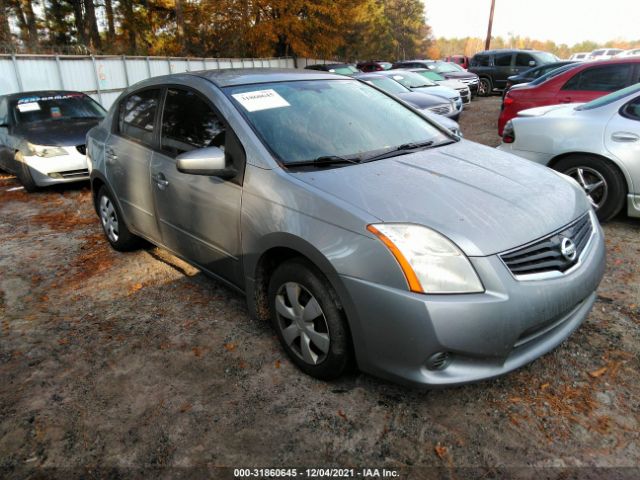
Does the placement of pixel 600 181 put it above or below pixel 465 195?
below

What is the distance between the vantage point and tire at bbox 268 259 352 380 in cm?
239

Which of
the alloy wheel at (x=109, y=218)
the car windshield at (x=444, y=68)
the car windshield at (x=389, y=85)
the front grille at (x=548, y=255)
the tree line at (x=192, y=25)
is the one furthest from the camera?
the tree line at (x=192, y=25)

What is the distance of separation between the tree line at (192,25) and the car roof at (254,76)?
72.8 ft

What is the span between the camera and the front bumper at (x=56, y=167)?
706cm

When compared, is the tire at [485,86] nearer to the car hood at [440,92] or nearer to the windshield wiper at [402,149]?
the car hood at [440,92]

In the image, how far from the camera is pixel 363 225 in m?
2.21

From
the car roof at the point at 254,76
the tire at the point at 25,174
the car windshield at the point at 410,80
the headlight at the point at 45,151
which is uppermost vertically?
the car roof at the point at 254,76

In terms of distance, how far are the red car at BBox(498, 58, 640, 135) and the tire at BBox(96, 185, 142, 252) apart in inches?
254

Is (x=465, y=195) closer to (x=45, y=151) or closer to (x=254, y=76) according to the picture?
(x=254, y=76)

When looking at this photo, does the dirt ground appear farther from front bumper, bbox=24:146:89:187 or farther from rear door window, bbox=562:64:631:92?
rear door window, bbox=562:64:631:92

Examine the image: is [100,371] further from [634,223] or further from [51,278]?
[634,223]

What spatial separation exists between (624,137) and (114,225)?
4.87 metres

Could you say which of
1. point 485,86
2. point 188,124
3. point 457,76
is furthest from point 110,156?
point 485,86

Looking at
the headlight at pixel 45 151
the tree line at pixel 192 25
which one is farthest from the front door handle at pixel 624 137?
the tree line at pixel 192 25
